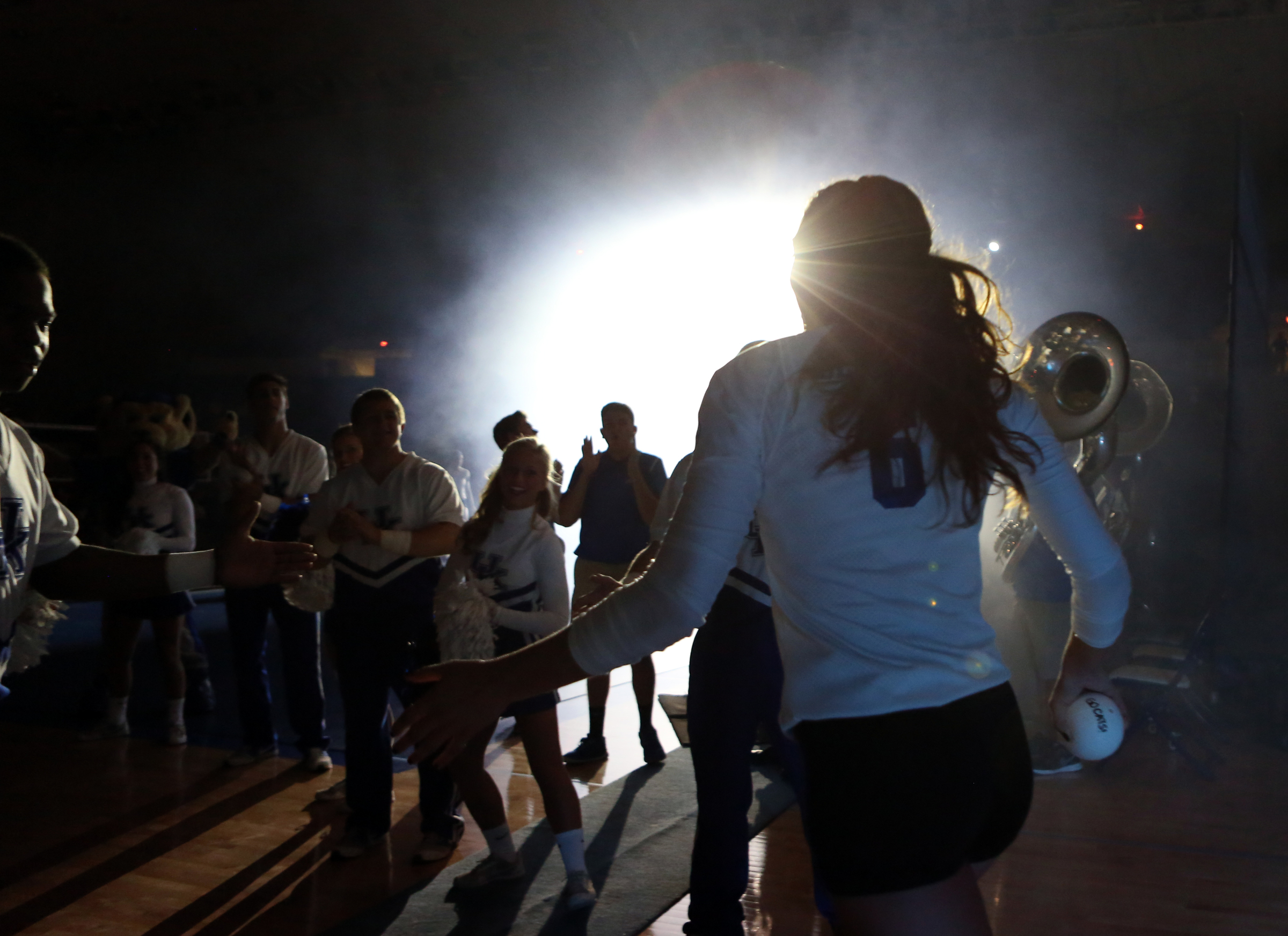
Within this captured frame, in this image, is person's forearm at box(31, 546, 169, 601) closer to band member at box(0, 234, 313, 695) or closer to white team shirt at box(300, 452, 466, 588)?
band member at box(0, 234, 313, 695)

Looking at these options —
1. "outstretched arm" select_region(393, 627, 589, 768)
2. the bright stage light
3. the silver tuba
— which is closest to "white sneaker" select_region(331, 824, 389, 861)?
"outstretched arm" select_region(393, 627, 589, 768)

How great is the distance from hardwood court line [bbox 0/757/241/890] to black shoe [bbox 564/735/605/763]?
4.27 feet

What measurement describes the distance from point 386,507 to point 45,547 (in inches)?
53.0

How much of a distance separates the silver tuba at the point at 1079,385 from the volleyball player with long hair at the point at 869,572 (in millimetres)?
2873

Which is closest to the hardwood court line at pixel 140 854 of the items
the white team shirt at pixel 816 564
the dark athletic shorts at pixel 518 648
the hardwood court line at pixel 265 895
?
the hardwood court line at pixel 265 895

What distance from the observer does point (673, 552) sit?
956 millimetres

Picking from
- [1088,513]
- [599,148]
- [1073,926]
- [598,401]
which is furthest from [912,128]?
[1088,513]

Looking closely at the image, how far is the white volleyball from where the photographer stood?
1.27 m

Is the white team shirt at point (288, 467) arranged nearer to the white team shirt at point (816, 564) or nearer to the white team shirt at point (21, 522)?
the white team shirt at point (21, 522)

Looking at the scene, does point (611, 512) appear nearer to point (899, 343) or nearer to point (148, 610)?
point (148, 610)

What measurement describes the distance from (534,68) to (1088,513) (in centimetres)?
656

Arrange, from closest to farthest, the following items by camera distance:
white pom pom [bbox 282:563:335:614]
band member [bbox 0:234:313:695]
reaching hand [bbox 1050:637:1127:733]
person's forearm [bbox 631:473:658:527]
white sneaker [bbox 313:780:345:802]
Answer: reaching hand [bbox 1050:637:1127:733] < band member [bbox 0:234:313:695] < white pom pom [bbox 282:563:335:614] < white sneaker [bbox 313:780:345:802] < person's forearm [bbox 631:473:658:527]

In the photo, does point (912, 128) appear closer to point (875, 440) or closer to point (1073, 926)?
point (1073, 926)

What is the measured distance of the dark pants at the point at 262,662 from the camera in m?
3.53
